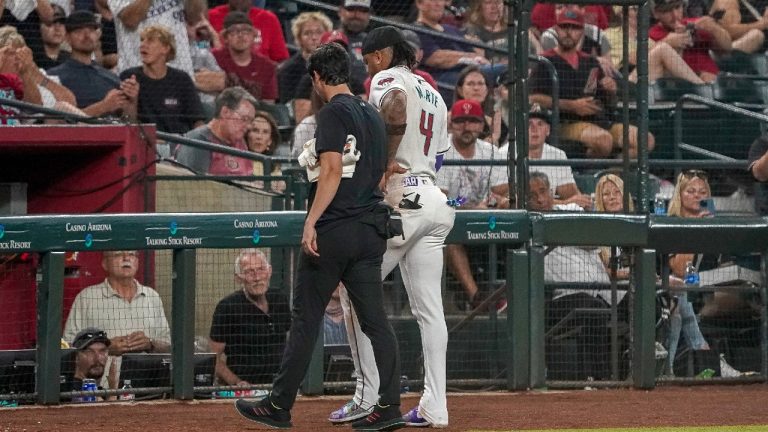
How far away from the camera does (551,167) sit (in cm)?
983

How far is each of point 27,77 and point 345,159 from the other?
477 centimetres

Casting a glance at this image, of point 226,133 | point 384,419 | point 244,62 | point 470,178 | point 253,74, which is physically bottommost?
point 384,419

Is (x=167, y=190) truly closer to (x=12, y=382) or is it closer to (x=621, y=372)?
(x=12, y=382)

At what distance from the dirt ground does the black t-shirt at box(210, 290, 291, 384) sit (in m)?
0.38

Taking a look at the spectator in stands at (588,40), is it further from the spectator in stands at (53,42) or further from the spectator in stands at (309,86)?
the spectator in stands at (53,42)

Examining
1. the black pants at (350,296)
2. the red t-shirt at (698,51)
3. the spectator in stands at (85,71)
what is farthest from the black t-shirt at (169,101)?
the red t-shirt at (698,51)

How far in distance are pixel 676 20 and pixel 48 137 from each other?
768 cm

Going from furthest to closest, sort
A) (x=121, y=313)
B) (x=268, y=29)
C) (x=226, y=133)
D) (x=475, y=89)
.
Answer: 1. (x=268, y=29)
2. (x=475, y=89)
3. (x=226, y=133)
4. (x=121, y=313)

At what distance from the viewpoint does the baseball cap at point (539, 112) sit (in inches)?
403

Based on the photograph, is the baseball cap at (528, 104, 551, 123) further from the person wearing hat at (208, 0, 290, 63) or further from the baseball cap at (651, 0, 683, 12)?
the baseball cap at (651, 0, 683, 12)

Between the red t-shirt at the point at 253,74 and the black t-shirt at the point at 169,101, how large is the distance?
2.47ft

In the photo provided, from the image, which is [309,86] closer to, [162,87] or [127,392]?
[162,87]

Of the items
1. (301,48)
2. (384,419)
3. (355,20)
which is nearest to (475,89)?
(355,20)

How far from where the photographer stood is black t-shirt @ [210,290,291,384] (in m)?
8.27
